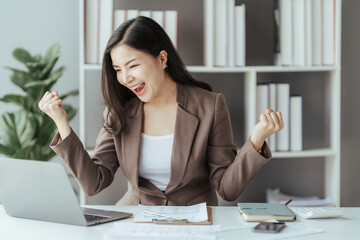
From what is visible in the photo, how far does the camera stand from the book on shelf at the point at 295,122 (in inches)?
109

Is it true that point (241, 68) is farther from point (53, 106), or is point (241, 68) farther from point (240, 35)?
point (53, 106)

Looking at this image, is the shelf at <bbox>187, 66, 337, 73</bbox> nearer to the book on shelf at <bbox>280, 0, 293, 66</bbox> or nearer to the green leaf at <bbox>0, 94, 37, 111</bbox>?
the book on shelf at <bbox>280, 0, 293, 66</bbox>

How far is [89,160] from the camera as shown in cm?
190

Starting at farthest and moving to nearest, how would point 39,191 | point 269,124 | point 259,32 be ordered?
point 259,32 < point 269,124 < point 39,191

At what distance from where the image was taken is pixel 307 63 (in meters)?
2.71

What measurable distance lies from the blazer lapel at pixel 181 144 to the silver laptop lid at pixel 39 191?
58 cm

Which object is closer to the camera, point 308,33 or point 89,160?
point 89,160

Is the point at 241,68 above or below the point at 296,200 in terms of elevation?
above

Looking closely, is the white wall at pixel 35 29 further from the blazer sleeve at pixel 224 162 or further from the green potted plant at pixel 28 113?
the blazer sleeve at pixel 224 162

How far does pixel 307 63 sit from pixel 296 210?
50.4 inches

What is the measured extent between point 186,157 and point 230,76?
46.0 inches

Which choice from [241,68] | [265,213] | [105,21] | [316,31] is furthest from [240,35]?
[265,213]

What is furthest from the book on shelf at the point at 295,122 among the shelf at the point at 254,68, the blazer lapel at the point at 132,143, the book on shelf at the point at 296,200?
the blazer lapel at the point at 132,143

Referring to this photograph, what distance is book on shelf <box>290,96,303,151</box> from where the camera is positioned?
2758 mm
